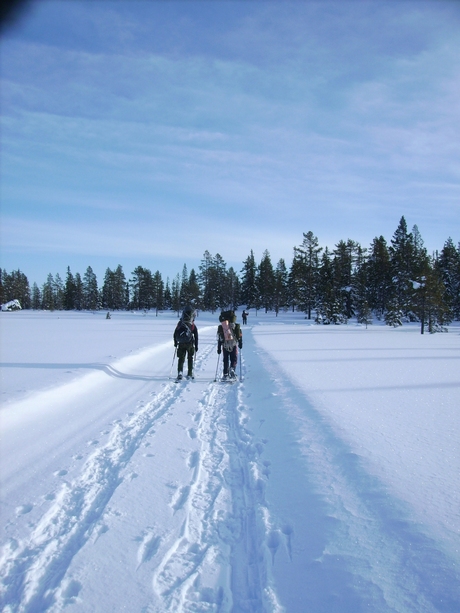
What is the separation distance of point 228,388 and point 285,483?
5.23 m

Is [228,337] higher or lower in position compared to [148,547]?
higher

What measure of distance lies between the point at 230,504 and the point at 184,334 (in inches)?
260

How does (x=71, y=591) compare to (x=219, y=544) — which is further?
(x=219, y=544)

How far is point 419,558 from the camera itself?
2.77 m

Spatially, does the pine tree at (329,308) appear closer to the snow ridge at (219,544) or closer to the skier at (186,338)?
the skier at (186,338)

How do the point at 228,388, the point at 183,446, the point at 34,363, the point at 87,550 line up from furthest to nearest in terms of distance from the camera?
the point at 34,363 < the point at 228,388 < the point at 183,446 < the point at 87,550

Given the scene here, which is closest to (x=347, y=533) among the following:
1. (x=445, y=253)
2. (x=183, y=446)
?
(x=183, y=446)

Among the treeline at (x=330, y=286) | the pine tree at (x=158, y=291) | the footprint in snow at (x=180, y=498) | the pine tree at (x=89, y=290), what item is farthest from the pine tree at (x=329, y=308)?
the pine tree at (x=89, y=290)

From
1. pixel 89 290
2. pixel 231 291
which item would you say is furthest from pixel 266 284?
pixel 89 290

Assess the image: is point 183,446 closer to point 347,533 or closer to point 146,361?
point 347,533

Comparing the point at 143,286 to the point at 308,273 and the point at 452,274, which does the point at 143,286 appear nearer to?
the point at 308,273

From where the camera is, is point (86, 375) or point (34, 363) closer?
point (86, 375)

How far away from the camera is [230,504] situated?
3725 millimetres

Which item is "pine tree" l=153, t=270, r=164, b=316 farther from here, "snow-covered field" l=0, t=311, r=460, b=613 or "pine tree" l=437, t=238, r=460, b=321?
"snow-covered field" l=0, t=311, r=460, b=613
